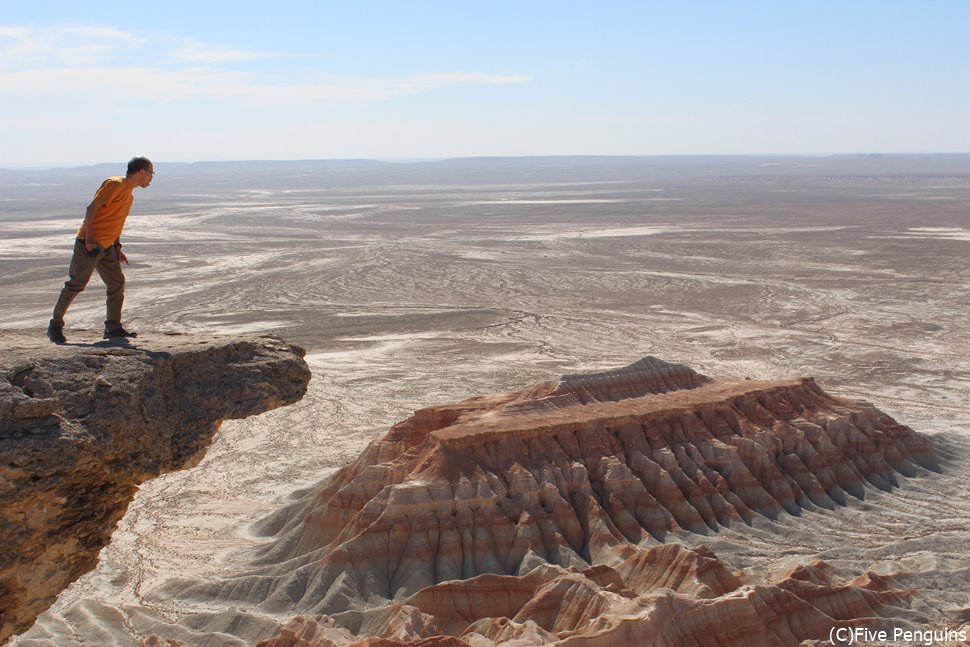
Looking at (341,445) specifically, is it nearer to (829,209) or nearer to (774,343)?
(774,343)

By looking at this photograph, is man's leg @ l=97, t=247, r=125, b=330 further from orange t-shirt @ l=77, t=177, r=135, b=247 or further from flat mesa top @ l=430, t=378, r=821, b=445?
flat mesa top @ l=430, t=378, r=821, b=445

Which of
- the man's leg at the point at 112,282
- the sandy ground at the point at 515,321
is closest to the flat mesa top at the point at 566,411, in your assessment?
the sandy ground at the point at 515,321

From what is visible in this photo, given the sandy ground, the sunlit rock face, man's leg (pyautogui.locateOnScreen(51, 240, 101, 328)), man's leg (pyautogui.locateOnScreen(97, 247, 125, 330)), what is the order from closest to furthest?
man's leg (pyautogui.locateOnScreen(51, 240, 101, 328)) → man's leg (pyautogui.locateOnScreen(97, 247, 125, 330)) → the sunlit rock face → the sandy ground

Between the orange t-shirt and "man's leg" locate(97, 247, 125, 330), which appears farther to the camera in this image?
"man's leg" locate(97, 247, 125, 330)

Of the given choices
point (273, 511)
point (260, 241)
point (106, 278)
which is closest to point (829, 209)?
point (260, 241)

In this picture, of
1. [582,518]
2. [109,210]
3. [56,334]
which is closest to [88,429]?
[56,334]

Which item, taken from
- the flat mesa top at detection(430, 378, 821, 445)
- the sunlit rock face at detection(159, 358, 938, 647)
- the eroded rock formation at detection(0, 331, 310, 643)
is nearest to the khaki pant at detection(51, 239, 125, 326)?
the eroded rock formation at detection(0, 331, 310, 643)

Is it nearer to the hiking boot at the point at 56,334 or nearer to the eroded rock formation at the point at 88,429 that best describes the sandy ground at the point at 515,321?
the hiking boot at the point at 56,334
